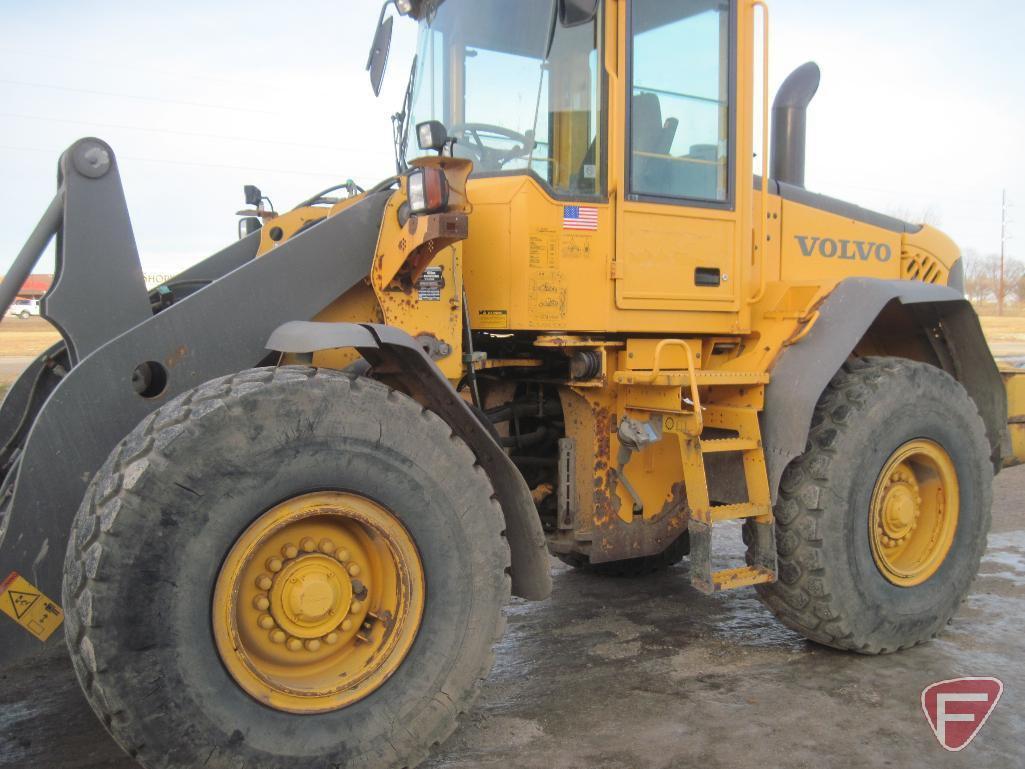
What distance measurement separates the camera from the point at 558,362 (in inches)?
164

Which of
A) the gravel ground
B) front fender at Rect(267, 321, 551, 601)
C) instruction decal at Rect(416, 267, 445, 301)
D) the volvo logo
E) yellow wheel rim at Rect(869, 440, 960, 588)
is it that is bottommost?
the gravel ground

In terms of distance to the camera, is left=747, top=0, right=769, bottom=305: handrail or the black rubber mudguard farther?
left=747, top=0, right=769, bottom=305: handrail

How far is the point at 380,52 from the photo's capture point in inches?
179

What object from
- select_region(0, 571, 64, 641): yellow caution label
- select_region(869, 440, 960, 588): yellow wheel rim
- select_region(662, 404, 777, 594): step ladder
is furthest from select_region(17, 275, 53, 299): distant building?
select_region(869, 440, 960, 588): yellow wheel rim

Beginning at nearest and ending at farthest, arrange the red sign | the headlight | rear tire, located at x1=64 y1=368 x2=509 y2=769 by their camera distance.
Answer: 1. rear tire, located at x1=64 y1=368 x2=509 y2=769
2. the headlight
3. the red sign

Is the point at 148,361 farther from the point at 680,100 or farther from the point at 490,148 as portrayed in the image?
the point at 680,100

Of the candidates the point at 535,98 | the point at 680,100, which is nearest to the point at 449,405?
the point at 535,98

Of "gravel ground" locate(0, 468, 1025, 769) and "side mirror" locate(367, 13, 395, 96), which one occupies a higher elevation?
"side mirror" locate(367, 13, 395, 96)

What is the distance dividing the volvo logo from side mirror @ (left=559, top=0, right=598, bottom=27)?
187cm

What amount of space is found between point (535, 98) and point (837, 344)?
5.81 ft

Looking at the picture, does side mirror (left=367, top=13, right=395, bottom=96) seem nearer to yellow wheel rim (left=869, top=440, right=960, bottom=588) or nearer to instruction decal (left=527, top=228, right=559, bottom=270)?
instruction decal (left=527, top=228, right=559, bottom=270)

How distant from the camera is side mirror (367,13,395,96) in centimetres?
448

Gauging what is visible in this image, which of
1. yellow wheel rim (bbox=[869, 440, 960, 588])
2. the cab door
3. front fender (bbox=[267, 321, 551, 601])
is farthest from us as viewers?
yellow wheel rim (bbox=[869, 440, 960, 588])

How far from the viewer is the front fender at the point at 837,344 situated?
158 inches
